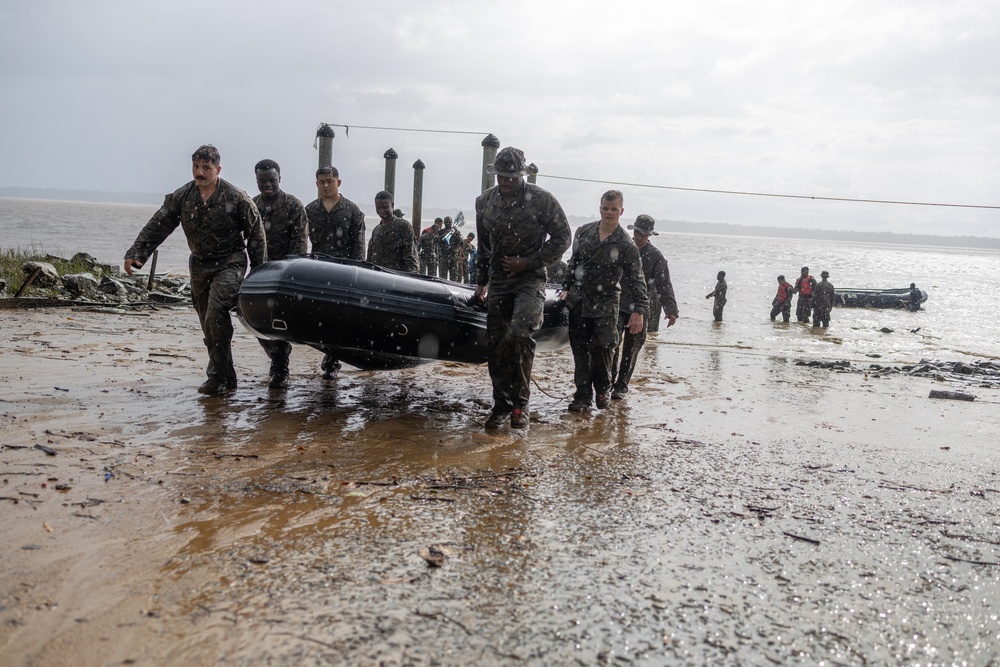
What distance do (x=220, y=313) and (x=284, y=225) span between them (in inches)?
43.3

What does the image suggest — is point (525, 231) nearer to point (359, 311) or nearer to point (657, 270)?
point (359, 311)

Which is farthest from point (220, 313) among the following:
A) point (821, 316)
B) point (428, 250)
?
point (821, 316)

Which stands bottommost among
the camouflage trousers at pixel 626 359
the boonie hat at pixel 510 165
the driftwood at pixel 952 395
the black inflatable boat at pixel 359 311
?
the driftwood at pixel 952 395

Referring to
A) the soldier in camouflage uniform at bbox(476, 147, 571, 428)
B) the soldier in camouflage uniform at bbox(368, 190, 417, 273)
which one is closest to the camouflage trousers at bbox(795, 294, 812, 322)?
the soldier in camouflage uniform at bbox(368, 190, 417, 273)

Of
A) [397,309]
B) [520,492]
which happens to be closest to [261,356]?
[397,309]

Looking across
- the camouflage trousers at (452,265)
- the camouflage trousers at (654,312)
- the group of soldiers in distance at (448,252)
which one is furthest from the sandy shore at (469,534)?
the camouflage trousers at (452,265)

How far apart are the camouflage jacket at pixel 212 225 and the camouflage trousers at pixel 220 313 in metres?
0.08

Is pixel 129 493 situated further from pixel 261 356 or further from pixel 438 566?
pixel 261 356

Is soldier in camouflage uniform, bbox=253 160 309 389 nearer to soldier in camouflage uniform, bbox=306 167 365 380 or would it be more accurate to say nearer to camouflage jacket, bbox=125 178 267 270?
soldier in camouflage uniform, bbox=306 167 365 380

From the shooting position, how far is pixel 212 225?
5816mm

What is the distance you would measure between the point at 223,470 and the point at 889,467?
3690 mm

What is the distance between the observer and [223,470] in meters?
3.92

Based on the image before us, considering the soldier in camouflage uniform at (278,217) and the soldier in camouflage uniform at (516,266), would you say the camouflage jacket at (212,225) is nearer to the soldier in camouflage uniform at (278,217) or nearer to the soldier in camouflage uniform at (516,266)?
the soldier in camouflage uniform at (278,217)

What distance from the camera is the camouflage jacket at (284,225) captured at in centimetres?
658
